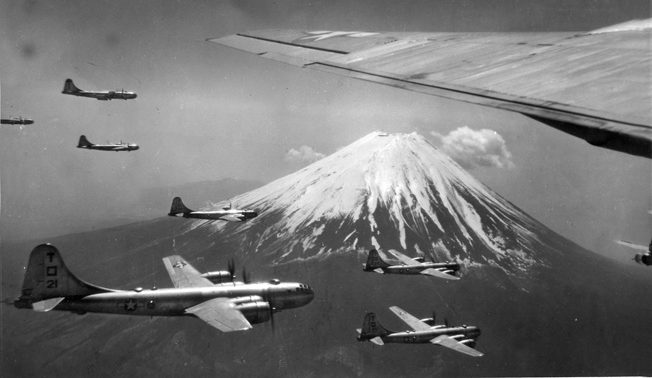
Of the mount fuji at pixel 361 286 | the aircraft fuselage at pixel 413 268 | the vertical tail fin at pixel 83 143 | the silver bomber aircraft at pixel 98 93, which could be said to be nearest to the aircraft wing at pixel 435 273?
the aircraft fuselage at pixel 413 268

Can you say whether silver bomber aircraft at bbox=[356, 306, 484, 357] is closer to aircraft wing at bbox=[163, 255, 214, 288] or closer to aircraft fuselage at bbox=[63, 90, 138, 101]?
aircraft wing at bbox=[163, 255, 214, 288]

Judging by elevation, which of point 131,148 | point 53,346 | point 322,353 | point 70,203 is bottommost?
point 322,353

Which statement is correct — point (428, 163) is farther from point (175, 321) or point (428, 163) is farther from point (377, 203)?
point (175, 321)

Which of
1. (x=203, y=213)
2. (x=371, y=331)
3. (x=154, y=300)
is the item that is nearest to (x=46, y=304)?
(x=154, y=300)

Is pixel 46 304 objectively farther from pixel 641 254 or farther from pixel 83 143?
pixel 641 254

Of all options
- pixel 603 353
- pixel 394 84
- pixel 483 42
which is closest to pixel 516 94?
pixel 394 84
